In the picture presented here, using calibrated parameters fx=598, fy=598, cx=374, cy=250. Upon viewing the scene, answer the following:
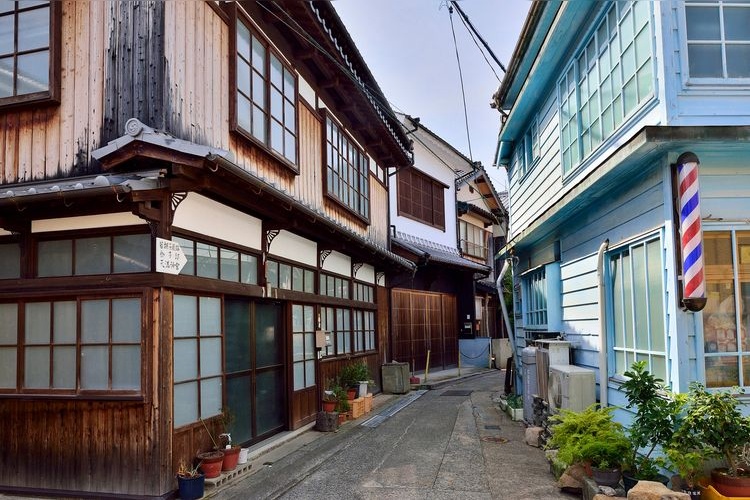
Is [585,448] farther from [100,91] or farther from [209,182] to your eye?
[100,91]

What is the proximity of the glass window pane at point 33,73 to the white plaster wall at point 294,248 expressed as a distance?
3871mm

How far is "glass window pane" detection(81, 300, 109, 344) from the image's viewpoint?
6730mm

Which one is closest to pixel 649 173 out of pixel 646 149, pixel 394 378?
pixel 646 149

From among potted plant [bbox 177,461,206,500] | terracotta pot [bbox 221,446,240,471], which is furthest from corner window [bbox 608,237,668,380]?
potted plant [bbox 177,461,206,500]

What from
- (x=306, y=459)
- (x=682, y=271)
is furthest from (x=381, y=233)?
(x=682, y=271)

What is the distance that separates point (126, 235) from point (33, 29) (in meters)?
2.99

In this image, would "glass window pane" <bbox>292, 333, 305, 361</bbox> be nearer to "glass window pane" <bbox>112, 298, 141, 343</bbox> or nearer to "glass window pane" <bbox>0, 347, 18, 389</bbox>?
"glass window pane" <bbox>112, 298, 141, 343</bbox>

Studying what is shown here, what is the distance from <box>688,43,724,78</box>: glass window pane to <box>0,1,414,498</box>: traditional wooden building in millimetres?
4654

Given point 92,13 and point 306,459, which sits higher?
point 92,13

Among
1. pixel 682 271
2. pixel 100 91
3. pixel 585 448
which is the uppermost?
pixel 100 91

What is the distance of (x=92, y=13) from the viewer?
7.23 metres

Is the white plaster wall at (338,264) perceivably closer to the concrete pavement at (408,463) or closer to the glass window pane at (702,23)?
the concrete pavement at (408,463)

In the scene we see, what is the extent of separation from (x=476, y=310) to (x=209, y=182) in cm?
2191

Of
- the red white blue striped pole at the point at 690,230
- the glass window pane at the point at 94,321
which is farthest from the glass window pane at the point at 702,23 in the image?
the glass window pane at the point at 94,321
